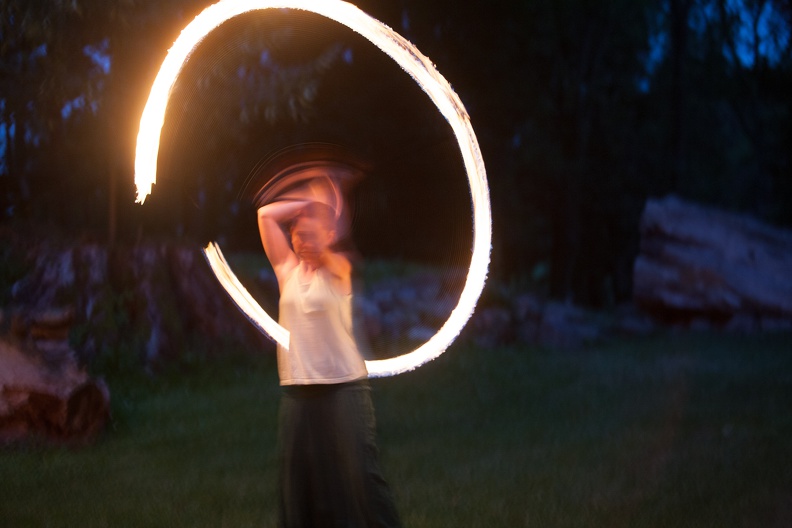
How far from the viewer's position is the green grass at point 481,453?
A: 627 centimetres

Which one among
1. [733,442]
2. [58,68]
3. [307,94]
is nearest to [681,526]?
[733,442]

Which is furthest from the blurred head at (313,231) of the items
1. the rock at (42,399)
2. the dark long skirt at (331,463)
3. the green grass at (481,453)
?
the rock at (42,399)

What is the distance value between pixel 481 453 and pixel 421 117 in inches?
103

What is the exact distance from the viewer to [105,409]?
8328 millimetres

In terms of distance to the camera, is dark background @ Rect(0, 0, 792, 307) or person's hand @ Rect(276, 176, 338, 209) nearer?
person's hand @ Rect(276, 176, 338, 209)

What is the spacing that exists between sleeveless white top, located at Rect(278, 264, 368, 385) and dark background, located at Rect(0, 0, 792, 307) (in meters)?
1.27

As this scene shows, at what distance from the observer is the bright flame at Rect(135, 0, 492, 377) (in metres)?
5.66

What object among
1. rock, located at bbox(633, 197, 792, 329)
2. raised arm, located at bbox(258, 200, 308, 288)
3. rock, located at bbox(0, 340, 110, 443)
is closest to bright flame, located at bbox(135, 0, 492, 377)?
raised arm, located at bbox(258, 200, 308, 288)

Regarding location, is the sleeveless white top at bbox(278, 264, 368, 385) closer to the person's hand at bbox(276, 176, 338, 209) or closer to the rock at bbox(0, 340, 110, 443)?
the person's hand at bbox(276, 176, 338, 209)

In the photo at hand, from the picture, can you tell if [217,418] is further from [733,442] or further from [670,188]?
[670,188]

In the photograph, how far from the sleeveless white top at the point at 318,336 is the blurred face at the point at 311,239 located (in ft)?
0.26

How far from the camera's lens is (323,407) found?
14.3ft

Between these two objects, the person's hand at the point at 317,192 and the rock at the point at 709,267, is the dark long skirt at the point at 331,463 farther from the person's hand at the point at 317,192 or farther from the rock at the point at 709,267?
the rock at the point at 709,267

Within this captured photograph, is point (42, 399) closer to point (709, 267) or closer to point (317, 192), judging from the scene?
point (317, 192)
